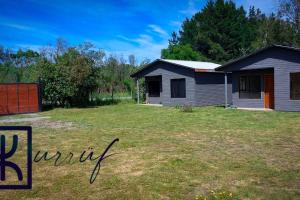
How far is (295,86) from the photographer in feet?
55.8

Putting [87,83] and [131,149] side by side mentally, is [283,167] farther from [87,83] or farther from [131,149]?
[87,83]

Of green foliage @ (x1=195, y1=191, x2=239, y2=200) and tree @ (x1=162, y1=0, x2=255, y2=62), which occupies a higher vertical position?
tree @ (x1=162, y1=0, x2=255, y2=62)

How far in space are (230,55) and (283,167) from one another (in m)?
42.1

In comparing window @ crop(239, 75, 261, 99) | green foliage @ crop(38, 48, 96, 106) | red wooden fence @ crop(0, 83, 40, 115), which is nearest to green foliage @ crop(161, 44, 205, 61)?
green foliage @ crop(38, 48, 96, 106)

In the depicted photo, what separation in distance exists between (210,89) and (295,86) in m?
7.12

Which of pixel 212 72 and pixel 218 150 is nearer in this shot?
pixel 218 150

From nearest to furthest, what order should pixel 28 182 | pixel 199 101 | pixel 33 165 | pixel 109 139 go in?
1. pixel 28 182
2. pixel 33 165
3. pixel 109 139
4. pixel 199 101

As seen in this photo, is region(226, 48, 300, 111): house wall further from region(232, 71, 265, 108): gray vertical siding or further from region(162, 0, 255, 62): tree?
region(162, 0, 255, 62): tree

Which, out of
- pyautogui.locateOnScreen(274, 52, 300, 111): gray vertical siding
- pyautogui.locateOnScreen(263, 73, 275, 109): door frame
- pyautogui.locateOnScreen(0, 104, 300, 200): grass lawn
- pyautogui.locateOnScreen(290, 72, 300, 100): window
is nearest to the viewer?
pyautogui.locateOnScreen(0, 104, 300, 200): grass lawn

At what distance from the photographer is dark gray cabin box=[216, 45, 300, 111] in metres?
Answer: 16.9

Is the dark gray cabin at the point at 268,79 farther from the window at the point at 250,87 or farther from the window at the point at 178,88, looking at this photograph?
the window at the point at 178,88

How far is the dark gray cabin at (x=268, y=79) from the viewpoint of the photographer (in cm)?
1691

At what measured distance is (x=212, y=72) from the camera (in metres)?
23.0

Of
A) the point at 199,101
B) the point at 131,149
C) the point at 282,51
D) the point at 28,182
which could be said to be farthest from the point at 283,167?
the point at 199,101
